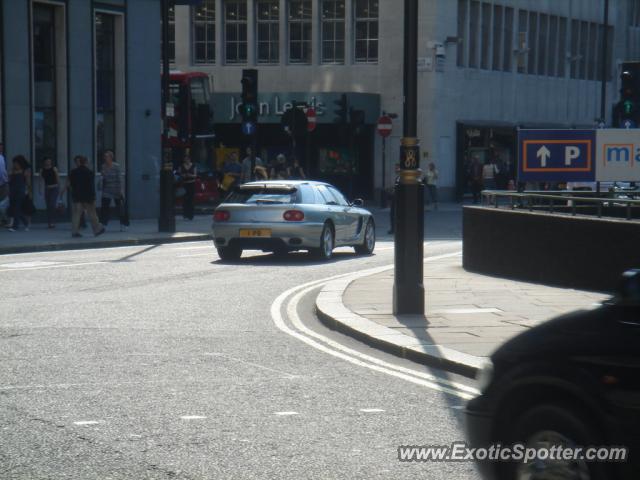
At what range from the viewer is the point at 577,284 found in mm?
16641

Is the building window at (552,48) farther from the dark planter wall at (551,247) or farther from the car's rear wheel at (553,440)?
the car's rear wheel at (553,440)

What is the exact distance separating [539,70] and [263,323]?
4981cm

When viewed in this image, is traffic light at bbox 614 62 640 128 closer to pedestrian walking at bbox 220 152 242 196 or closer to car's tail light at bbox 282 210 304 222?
car's tail light at bbox 282 210 304 222

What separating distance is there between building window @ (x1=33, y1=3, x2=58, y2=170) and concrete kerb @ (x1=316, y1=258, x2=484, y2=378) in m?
17.8

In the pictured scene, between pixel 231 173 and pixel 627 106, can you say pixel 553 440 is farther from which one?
pixel 231 173

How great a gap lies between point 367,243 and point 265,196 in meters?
3.07

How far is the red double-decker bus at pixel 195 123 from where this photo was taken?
3884cm

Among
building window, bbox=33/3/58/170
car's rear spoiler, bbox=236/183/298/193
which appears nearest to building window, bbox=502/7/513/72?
building window, bbox=33/3/58/170

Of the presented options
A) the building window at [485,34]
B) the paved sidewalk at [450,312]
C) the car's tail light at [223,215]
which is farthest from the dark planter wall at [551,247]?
the building window at [485,34]

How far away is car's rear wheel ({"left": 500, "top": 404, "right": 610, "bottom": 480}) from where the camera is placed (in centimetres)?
517

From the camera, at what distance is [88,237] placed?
27109 mm

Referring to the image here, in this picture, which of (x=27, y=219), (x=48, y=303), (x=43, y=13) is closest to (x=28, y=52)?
(x=43, y=13)

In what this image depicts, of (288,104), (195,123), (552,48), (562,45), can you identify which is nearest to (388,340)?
(195,123)

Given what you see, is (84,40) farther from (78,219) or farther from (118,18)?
(78,219)
